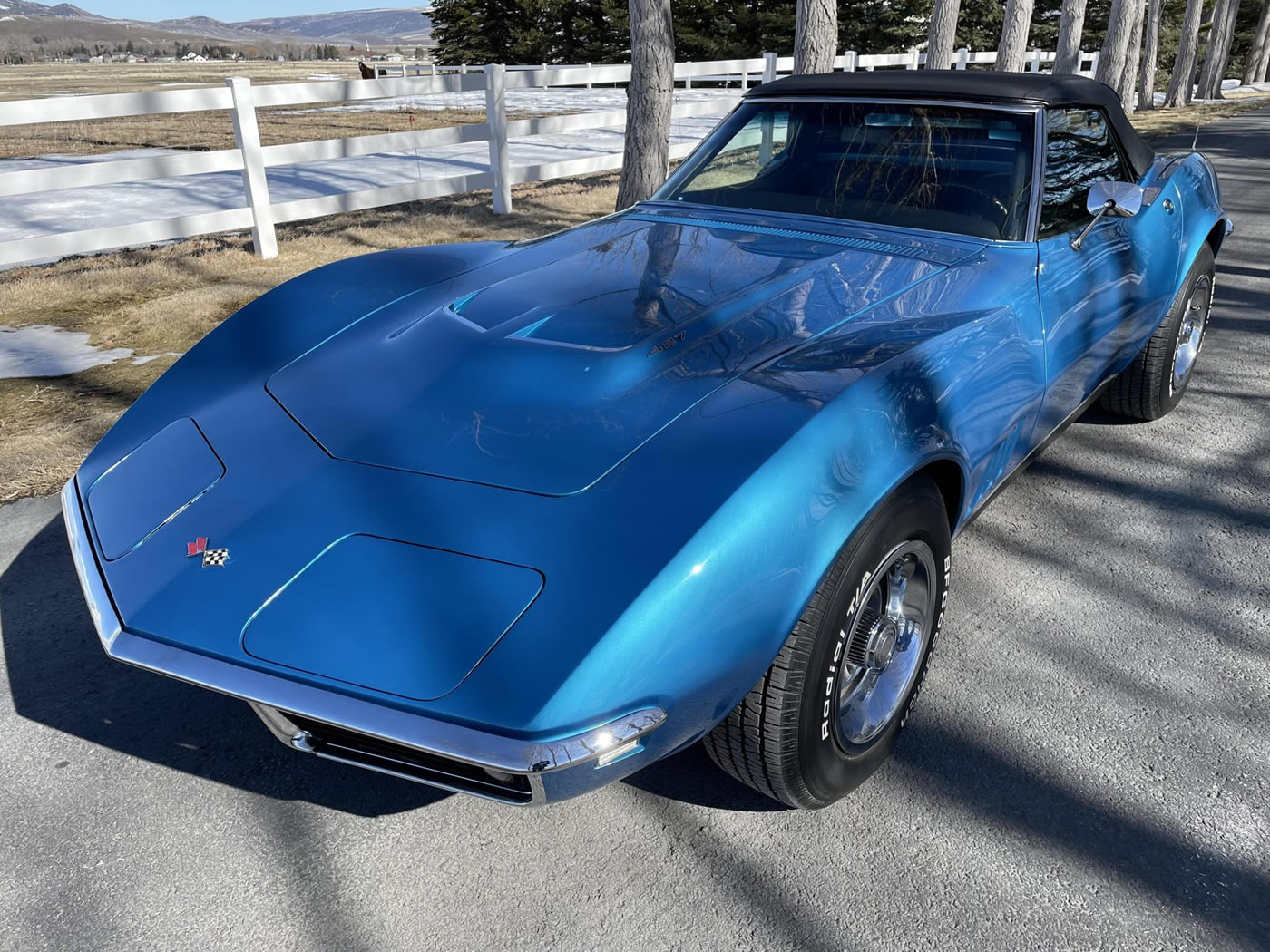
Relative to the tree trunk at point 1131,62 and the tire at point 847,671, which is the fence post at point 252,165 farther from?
the tree trunk at point 1131,62

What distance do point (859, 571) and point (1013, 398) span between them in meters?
0.91

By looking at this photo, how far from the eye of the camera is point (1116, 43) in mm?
17734

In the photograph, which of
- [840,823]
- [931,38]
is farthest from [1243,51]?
[840,823]

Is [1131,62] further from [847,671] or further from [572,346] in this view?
[847,671]

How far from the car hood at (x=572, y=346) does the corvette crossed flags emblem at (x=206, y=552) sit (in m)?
0.32

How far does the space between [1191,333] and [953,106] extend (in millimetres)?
2107

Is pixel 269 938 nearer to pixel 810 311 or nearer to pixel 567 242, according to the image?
pixel 810 311

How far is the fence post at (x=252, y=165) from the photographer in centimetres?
698

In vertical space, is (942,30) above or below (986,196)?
above

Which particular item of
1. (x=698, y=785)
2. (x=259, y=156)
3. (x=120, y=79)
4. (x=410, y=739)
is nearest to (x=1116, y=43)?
(x=259, y=156)

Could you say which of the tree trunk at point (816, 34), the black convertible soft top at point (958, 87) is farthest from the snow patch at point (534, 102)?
the black convertible soft top at point (958, 87)

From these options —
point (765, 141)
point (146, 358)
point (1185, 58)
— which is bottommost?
point (146, 358)

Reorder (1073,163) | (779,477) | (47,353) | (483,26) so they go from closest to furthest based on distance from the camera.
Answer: (779,477), (1073,163), (47,353), (483,26)

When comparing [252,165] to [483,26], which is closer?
[252,165]
